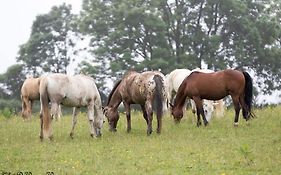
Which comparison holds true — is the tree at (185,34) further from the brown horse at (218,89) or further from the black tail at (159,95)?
the black tail at (159,95)

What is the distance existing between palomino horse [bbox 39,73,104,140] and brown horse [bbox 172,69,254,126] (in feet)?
9.61

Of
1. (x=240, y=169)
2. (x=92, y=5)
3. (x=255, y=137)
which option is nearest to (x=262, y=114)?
(x=255, y=137)

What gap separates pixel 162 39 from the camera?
122 feet

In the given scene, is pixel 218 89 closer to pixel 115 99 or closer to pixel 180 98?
pixel 180 98

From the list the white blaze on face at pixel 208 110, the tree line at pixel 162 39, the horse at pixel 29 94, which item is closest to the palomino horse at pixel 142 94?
the white blaze on face at pixel 208 110

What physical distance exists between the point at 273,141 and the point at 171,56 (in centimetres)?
2446

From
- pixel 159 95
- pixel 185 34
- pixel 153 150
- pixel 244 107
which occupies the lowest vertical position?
pixel 153 150

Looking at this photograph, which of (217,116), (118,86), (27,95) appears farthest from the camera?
(27,95)

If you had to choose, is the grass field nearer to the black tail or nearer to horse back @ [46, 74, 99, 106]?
the black tail

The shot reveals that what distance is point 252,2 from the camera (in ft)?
129

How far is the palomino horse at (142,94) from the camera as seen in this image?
14.2 m

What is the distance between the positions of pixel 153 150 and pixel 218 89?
16.4ft

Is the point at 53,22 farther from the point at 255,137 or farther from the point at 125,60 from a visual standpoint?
the point at 255,137

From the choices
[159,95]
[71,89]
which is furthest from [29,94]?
[159,95]
